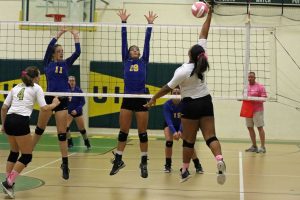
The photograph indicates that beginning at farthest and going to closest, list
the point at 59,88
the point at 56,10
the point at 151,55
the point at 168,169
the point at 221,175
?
the point at 151,55 → the point at 56,10 → the point at 168,169 → the point at 59,88 → the point at 221,175

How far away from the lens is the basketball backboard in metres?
15.6

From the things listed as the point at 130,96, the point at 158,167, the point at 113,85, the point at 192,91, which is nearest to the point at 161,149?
the point at 158,167

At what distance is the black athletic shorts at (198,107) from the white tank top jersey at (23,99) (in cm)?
183

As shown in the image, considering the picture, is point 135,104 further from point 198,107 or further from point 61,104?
point 198,107

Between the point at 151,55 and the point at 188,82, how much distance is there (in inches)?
382

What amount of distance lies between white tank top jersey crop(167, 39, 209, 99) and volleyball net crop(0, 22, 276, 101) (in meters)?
8.86

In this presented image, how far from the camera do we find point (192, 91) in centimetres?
670

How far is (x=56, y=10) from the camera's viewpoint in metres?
15.7

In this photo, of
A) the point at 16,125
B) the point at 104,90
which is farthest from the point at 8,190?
the point at 104,90

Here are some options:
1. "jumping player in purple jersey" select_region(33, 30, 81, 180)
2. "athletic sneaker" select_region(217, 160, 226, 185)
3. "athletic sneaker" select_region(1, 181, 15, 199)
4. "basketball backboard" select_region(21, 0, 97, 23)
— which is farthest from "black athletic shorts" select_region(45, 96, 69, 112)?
"basketball backboard" select_region(21, 0, 97, 23)

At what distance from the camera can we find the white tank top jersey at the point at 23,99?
263 inches

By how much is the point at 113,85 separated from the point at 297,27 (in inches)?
235

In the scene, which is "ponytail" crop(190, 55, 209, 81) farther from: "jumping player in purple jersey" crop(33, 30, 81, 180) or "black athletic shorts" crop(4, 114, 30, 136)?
"jumping player in purple jersey" crop(33, 30, 81, 180)

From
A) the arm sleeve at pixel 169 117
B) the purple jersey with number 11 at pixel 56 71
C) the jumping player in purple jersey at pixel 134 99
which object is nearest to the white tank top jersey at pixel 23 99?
the purple jersey with number 11 at pixel 56 71
